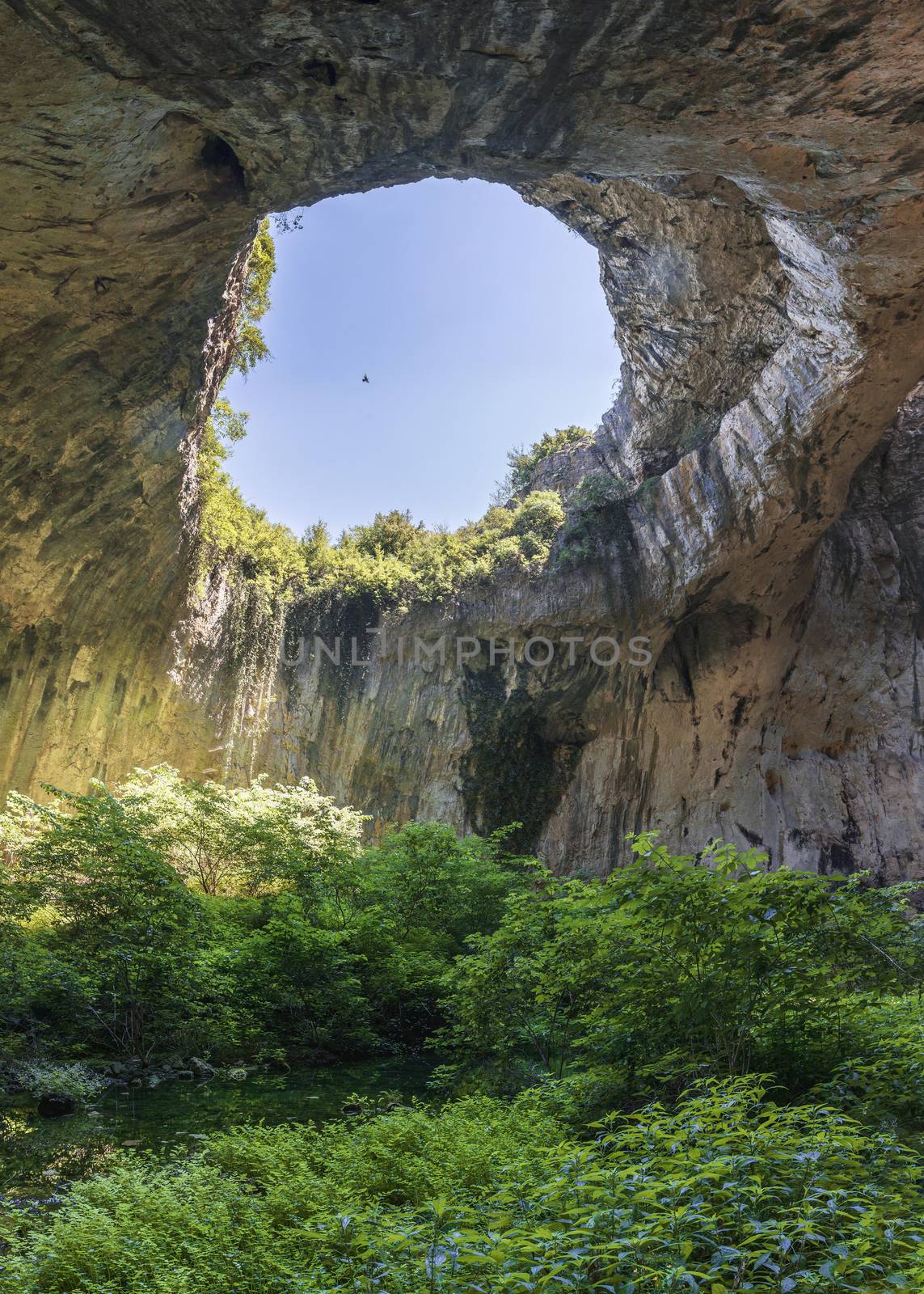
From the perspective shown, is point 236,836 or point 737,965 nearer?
point 737,965

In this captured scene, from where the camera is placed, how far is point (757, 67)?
6359 millimetres

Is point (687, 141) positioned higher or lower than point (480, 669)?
higher

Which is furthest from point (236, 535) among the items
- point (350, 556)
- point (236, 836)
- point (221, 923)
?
point (221, 923)

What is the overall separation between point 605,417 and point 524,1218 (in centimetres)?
1897

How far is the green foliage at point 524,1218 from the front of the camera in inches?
104

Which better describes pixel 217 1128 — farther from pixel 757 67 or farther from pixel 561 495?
pixel 561 495

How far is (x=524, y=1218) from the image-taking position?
3.29 metres

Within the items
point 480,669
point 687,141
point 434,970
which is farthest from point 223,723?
point 687,141

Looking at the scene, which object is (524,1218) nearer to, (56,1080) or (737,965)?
(737,965)

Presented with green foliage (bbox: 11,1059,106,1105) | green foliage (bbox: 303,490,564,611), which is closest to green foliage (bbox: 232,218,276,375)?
green foliage (bbox: 303,490,564,611)

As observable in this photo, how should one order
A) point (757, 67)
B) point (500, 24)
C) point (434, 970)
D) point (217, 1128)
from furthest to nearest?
point (434, 970)
point (217, 1128)
point (757, 67)
point (500, 24)

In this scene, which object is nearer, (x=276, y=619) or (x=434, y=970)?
(x=434, y=970)

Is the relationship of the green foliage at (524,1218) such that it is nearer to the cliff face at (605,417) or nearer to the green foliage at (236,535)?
the cliff face at (605,417)

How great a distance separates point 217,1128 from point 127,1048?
2778 millimetres
